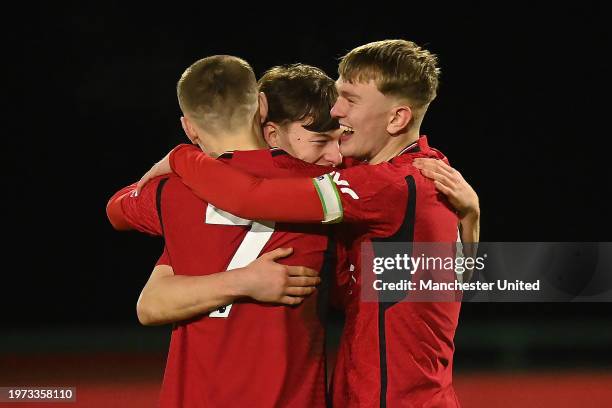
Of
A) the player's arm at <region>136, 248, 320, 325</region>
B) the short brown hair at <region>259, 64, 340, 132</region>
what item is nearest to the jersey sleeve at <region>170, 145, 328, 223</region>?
the player's arm at <region>136, 248, 320, 325</region>

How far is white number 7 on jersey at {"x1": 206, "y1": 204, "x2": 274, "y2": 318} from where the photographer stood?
1.71 meters

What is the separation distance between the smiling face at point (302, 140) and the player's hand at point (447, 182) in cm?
48

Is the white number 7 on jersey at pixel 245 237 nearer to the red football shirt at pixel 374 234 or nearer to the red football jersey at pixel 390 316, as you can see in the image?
the red football shirt at pixel 374 234

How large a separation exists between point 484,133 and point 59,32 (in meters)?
3.84

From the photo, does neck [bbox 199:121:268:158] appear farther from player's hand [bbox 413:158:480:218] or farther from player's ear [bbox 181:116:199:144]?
player's hand [bbox 413:158:480:218]

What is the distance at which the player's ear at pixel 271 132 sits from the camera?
7.20ft

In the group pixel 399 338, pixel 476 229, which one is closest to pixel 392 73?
pixel 476 229

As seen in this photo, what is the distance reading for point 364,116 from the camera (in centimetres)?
194

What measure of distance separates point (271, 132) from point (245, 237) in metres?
0.55

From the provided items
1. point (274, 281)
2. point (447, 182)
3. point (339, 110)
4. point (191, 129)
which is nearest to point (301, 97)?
point (339, 110)

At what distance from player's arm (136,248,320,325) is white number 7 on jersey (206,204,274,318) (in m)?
0.03

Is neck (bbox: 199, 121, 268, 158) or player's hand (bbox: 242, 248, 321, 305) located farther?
neck (bbox: 199, 121, 268, 158)

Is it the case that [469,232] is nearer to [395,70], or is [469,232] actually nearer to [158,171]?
[395,70]

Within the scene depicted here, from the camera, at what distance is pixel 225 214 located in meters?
1.72
